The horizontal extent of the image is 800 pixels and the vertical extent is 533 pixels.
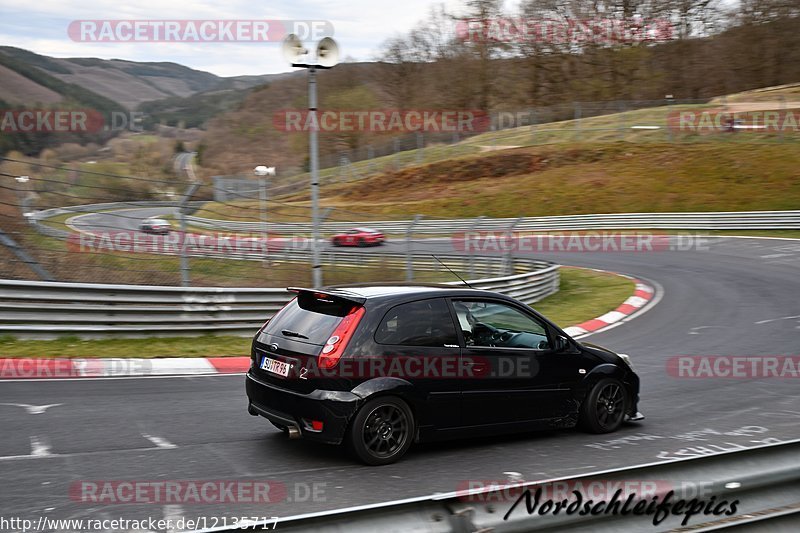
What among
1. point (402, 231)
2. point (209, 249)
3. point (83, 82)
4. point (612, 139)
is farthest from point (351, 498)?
point (83, 82)

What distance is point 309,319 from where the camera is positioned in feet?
21.1

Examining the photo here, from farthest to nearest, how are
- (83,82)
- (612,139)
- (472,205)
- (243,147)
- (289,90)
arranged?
(289,90), (83,82), (243,147), (612,139), (472,205)

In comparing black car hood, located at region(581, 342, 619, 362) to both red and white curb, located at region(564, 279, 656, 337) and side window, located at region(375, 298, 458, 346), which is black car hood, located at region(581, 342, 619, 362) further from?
red and white curb, located at region(564, 279, 656, 337)

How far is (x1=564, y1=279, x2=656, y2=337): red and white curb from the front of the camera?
14073 millimetres

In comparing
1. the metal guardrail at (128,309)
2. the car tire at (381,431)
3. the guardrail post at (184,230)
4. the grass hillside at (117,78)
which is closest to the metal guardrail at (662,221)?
the metal guardrail at (128,309)

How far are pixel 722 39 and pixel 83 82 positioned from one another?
8065 centimetres

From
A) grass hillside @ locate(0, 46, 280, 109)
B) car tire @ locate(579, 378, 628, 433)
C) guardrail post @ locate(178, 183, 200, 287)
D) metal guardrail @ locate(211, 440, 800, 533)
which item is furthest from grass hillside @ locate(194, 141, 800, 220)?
grass hillside @ locate(0, 46, 280, 109)

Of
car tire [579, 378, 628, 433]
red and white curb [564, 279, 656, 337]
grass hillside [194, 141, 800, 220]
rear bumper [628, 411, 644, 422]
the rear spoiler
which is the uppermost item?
grass hillside [194, 141, 800, 220]

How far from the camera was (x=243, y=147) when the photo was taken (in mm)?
93812

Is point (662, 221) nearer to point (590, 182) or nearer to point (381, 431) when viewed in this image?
point (590, 182)

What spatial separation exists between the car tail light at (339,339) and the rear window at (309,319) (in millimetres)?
45

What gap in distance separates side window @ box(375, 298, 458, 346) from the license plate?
2.48ft

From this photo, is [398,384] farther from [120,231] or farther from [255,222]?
[255,222]

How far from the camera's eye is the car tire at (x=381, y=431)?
19.6ft
